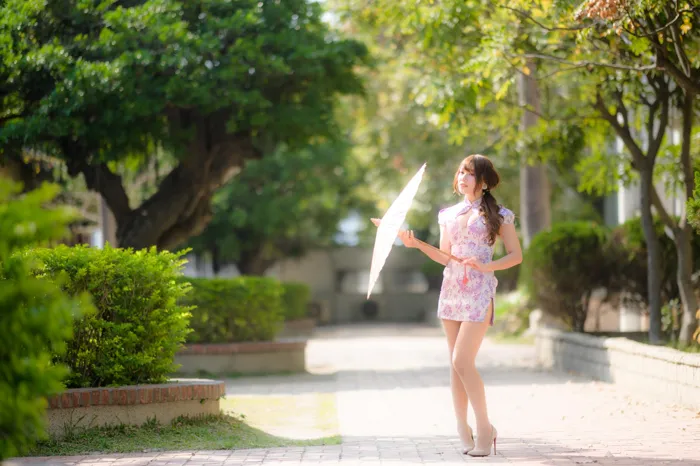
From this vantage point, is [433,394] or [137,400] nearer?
[137,400]

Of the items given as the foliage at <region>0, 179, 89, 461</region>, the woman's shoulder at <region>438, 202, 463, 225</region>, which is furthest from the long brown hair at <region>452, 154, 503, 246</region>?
the foliage at <region>0, 179, 89, 461</region>

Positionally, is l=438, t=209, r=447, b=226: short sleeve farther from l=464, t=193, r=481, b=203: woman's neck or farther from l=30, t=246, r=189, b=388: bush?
l=30, t=246, r=189, b=388: bush

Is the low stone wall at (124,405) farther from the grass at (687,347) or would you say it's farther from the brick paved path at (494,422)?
the grass at (687,347)

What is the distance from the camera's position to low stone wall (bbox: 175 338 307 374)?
14258 millimetres

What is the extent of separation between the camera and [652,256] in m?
12.5

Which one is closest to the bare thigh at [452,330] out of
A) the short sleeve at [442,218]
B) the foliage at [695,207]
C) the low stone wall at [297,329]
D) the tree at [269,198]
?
the short sleeve at [442,218]

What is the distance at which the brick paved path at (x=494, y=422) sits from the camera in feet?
22.3

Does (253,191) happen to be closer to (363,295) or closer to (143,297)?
(363,295)

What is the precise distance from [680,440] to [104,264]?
465 centimetres

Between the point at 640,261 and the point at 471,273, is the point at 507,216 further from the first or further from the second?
the point at 640,261

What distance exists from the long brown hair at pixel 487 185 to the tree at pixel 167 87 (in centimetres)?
648

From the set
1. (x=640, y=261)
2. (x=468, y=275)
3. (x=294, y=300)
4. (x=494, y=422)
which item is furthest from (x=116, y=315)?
(x=294, y=300)

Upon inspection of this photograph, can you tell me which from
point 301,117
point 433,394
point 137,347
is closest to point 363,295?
point 301,117

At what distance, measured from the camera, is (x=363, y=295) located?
43.6 metres
